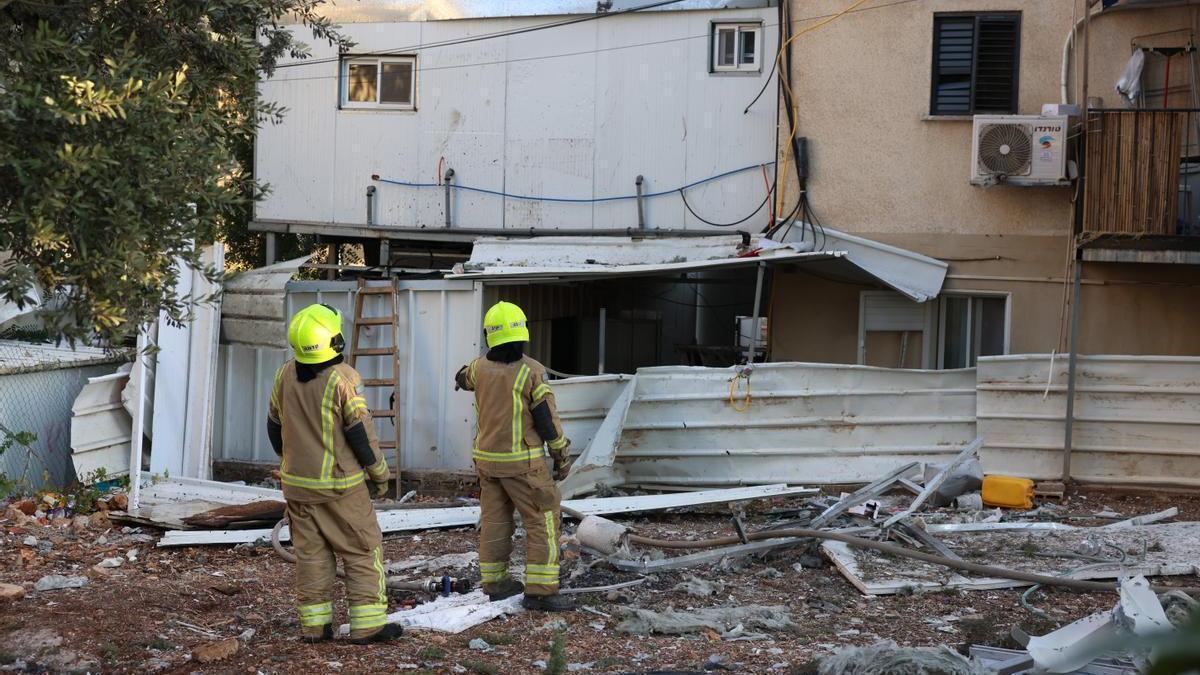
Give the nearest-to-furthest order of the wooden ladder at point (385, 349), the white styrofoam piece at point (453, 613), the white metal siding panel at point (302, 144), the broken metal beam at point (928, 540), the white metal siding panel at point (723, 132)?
the white styrofoam piece at point (453, 613) < the broken metal beam at point (928, 540) < the wooden ladder at point (385, 349) < the white metal siding panel at point (723, 132) < the white metal siding panel at point (302, 144)

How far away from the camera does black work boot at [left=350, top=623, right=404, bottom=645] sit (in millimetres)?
6586

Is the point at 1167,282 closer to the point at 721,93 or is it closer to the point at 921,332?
the point at 921,332

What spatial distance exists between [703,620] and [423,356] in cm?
603

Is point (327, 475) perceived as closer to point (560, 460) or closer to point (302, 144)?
point (560, 460)

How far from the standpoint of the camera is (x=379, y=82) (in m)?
14.5

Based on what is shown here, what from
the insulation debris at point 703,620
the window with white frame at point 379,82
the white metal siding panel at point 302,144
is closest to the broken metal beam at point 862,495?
the insulation debris at point 703,620

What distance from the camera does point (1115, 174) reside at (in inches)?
466

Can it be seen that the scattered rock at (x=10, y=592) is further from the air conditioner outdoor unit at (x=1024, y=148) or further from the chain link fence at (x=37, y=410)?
the air conditioner outdoor unit at (x=1024, y=148)

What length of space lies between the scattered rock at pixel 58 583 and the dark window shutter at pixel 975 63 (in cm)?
926

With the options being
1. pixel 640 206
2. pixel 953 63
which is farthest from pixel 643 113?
pixel 953 63

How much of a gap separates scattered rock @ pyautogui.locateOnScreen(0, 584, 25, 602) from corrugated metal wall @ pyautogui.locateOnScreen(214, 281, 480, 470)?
4.92 m

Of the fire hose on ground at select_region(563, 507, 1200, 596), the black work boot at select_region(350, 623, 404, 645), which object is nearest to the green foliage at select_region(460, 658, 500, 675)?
the black work boot at select_region(350, 623, 404, 645)

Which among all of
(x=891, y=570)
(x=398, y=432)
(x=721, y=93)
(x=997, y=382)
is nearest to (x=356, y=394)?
(x=891, y=570)

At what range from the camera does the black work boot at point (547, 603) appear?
24.4 feet
